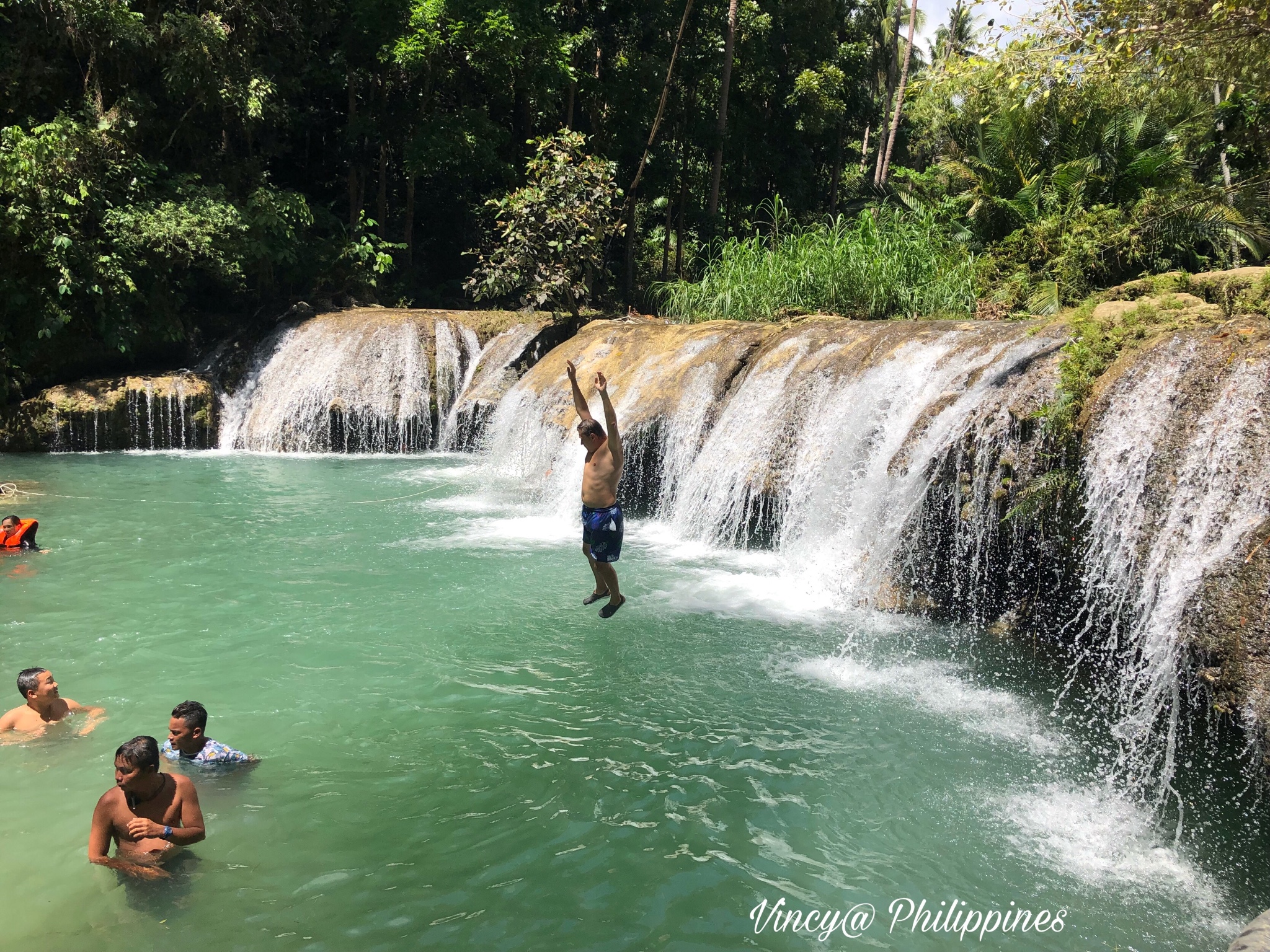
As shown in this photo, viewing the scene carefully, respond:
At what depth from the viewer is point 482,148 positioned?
20094 millimetres

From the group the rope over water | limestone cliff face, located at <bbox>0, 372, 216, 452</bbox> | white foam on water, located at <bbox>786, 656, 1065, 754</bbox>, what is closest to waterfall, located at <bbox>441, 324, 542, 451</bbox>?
the rope over water

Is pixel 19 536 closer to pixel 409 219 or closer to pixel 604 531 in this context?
pixel 604 531

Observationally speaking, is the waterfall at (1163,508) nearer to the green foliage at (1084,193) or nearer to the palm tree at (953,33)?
the green foliage at (1084,193)

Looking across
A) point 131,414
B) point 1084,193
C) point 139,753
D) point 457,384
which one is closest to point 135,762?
point 139,753

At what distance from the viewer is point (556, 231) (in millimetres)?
16234

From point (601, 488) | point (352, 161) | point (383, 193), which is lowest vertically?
point (601, 488)

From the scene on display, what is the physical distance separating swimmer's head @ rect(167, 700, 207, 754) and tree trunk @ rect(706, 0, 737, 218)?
2116 centimetres

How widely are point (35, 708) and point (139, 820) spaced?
5.46 ft

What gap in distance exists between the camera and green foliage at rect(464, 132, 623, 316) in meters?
16.1

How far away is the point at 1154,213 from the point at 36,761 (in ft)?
44.6

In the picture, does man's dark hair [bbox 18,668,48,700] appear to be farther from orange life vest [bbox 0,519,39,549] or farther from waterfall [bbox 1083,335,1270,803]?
waterfall [bbox 1083,335,1270,803]

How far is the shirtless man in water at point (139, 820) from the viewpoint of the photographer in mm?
4008

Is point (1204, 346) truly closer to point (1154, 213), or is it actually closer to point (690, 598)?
point (690, 598)

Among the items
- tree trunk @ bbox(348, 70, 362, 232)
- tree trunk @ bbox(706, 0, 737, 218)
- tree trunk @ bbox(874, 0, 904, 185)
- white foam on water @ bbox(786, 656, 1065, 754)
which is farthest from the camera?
tree trunk @ bbox(874, 0, 904, 185)
